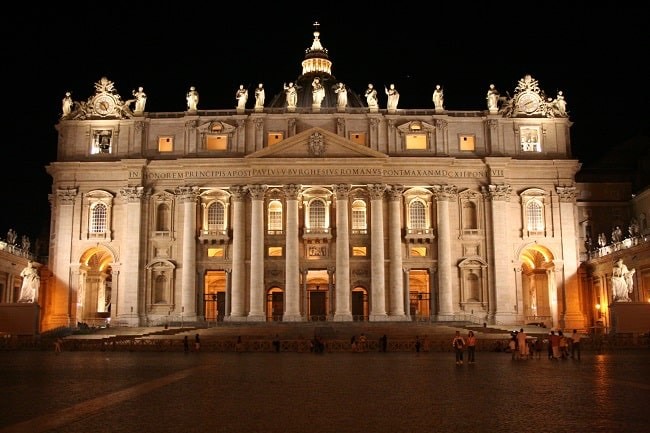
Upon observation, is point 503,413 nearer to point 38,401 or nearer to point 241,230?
point 38,401

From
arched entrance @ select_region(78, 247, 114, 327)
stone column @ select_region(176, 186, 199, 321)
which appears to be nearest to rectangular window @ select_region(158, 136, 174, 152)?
stone column @ select_region(176, 186, 199, 321)

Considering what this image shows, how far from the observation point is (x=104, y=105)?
223 feet

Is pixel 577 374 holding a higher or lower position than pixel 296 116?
lower

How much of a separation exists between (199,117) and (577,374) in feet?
162

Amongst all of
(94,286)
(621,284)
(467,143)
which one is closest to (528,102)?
(467,143)

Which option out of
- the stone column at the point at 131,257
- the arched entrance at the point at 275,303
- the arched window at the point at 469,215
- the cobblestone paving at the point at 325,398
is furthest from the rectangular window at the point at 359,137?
the cobblestone paving at the point at 325,398

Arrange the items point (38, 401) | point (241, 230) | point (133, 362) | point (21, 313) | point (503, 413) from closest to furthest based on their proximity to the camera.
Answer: point (503, 413), point (38, 401), point (133, 362), point (21, 313), point (241, 230)

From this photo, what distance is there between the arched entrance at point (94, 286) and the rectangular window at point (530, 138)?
38.4 metres

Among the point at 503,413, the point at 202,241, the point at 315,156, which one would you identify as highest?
the point at 315,156

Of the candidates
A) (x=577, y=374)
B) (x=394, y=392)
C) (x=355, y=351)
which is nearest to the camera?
(x=394, y=392)

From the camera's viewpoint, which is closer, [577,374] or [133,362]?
[577,374]

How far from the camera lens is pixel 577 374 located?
903 inches

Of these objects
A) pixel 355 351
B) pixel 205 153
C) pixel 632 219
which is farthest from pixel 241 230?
pixel 632 219

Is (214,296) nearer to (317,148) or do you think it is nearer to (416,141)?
(317,148)
